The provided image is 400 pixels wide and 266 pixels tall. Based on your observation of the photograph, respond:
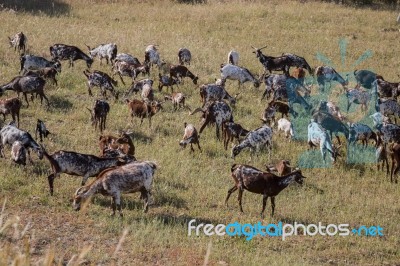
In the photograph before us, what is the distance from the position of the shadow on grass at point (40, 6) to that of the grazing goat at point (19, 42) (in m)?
7.89

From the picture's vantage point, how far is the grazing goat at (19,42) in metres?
23.7

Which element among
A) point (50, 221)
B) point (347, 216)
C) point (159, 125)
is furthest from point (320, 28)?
point (50, 221)

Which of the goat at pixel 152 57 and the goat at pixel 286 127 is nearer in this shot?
the goat at pixel 286 127

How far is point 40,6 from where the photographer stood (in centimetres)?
3425

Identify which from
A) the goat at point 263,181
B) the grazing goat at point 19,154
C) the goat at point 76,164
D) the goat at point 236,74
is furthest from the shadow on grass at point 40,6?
the goat at point 263,181

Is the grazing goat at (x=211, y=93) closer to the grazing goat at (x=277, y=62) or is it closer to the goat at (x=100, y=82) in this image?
the goat at (x=100, y=82)

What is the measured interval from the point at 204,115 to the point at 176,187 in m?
4.24

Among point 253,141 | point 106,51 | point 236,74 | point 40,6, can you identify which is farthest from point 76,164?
point 40,6

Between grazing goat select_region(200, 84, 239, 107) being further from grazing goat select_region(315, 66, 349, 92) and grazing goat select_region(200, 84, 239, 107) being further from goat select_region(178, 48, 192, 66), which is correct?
grazing goat select_region(315, 66, 349, 92)

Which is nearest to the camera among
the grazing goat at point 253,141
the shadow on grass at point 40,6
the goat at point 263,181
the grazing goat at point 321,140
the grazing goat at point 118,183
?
the grazing goat at point 118,183

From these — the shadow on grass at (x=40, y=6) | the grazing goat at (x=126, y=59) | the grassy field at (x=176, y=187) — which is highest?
the shadow on grass at (x=40, y=6)

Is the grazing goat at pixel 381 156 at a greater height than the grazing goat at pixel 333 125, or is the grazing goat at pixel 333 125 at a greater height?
the grazing goat at pixel 333 125

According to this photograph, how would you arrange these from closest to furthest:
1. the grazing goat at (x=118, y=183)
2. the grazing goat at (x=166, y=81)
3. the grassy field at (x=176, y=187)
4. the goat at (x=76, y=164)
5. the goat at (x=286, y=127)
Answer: the grassy field at (x=176, y=187), the grazing goat at (x=118, y=183), the goat at (x=76, y=164), the goat at (x=286, y=127), the grazing goat at (x=166, y=81)

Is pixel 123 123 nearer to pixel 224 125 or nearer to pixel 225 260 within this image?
pixel 224 125
